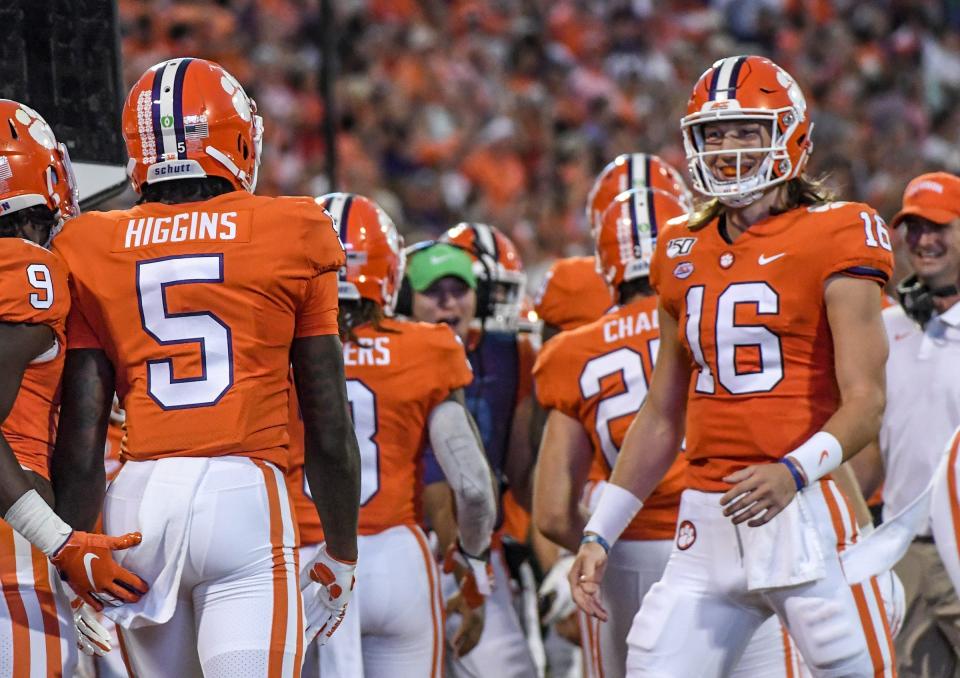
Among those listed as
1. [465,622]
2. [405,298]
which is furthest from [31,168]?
[405,298]

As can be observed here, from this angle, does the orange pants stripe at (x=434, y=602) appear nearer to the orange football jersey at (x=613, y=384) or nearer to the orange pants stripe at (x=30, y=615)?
the orange football jersey at (x=613, y=384)

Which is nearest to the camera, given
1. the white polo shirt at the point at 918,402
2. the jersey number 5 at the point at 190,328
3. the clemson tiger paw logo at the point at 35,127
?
the jersey number 5 at the point at 190,328

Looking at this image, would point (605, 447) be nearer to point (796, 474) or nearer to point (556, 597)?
point (796, 474)

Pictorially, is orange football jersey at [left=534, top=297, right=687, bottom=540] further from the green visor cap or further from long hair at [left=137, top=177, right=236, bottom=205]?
long hair at [left=137, top=177, right=236, bottom=205]

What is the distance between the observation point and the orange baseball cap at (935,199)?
5008 millimetres

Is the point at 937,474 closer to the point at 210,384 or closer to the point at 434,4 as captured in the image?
the point at 210,384

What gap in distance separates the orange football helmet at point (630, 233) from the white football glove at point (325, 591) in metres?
1.60

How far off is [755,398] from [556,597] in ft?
7.49

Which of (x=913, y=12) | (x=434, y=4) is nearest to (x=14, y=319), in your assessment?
(x=434, y=4)

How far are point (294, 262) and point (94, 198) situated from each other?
1.53 m

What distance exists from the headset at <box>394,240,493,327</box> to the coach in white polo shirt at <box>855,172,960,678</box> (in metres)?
1.47

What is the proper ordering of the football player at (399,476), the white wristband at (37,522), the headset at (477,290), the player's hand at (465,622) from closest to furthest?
the white wristband at (37,522), the football player at (399,476), the player's hand at (465,622), the headset at (477,290)

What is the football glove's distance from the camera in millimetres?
4484

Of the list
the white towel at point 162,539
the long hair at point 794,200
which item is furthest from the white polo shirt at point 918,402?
the white towel at point 162,539
